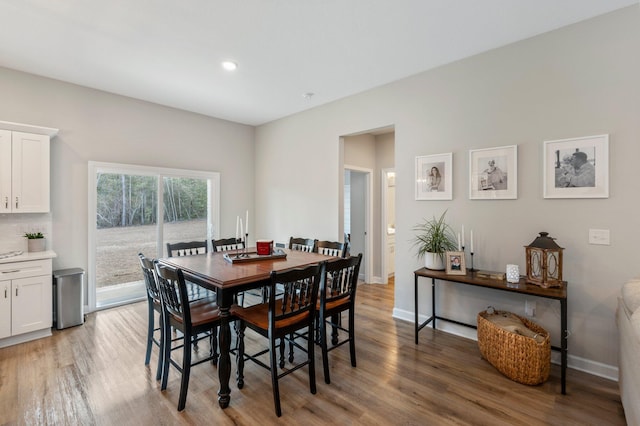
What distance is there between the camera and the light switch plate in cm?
252

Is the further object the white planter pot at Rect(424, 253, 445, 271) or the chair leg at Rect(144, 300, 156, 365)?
the white planter pot at Rect(424, 253, 445, 271)

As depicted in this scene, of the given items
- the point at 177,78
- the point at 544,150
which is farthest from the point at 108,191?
the point at 544,150

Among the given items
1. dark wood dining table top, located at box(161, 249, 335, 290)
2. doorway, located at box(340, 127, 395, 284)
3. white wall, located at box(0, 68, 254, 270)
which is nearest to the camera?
dark wood dining table top, located at box(161, 249, 335, 290)

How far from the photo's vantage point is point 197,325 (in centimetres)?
219

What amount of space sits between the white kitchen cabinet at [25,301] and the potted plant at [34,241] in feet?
1.29

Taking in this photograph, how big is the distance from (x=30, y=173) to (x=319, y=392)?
3907mm

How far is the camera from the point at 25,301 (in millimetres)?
3191

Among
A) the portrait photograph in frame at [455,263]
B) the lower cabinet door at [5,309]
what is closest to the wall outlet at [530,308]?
the portrait photograph in frame at [455,263]

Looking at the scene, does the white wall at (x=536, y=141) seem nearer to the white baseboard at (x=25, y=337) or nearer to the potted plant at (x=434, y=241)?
the potted plant at (x=434, y=241)

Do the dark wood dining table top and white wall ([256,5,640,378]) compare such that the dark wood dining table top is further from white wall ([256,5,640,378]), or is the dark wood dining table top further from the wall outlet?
the wall outlet

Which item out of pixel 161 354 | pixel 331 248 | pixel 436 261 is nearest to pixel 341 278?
pixel 331 248

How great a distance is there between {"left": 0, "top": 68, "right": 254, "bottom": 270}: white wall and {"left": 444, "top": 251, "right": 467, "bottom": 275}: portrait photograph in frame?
4.18 meters

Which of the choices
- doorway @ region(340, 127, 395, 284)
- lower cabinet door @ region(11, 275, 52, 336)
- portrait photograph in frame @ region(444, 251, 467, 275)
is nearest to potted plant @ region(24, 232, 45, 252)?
lower cabinet door @ region(11, 275, 52, 336)

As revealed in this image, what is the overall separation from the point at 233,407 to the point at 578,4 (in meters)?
4.04
